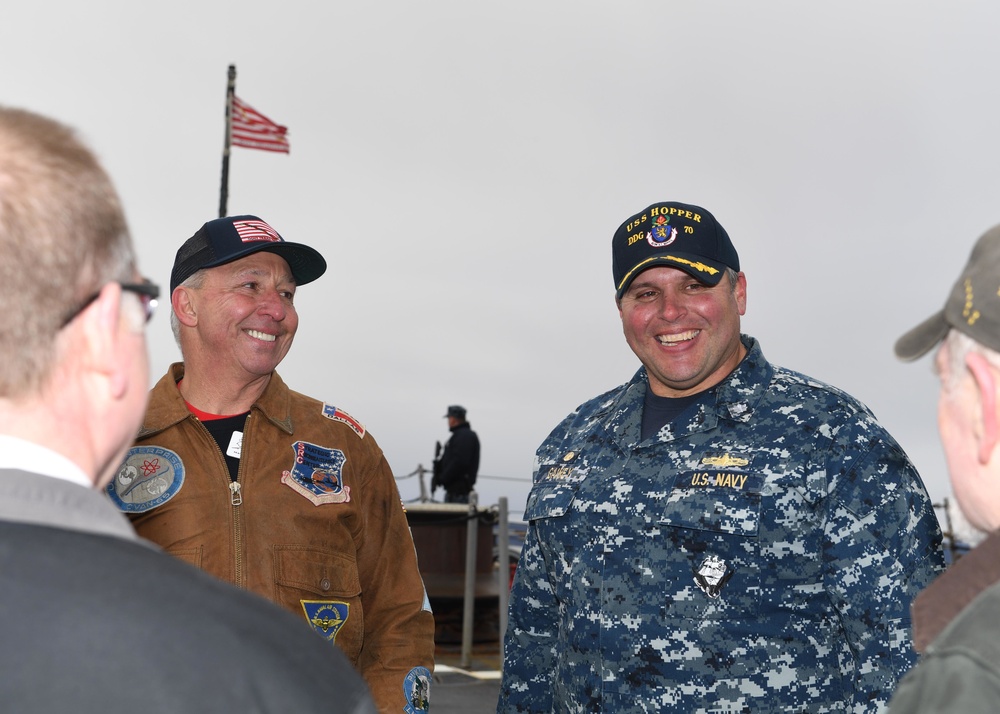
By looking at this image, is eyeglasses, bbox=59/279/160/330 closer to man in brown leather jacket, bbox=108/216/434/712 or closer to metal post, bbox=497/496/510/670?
man in brown leather jacket, bbox=108/216/434/712

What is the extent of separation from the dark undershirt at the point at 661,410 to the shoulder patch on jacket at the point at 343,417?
1.02m

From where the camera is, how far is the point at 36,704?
994 mm

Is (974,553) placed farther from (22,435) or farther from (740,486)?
(740,486)

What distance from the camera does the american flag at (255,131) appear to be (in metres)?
16.5

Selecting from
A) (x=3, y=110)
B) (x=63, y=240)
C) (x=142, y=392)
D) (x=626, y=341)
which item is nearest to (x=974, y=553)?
(x=142, y=392)

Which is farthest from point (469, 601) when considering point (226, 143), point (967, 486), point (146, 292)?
point (226, 143)

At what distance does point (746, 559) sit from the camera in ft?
9.39

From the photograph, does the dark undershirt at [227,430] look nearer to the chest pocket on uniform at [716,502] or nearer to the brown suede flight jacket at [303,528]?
the brown suede flight jacket at [303,528]

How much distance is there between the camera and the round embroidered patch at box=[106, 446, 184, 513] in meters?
3.06

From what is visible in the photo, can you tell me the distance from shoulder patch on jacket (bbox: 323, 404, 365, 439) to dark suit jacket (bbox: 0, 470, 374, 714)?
2.36 metres

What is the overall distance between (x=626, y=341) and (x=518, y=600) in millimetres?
1001

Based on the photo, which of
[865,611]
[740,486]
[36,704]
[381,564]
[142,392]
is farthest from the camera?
[381,564]

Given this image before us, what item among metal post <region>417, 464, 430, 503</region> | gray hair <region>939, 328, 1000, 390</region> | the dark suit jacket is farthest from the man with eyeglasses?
metal post <region>417, 464, 430, 503</region>

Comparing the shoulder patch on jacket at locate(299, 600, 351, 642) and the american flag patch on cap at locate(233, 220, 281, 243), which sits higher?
the american flag patch on cap at locate(233, 220, 281, 243)
